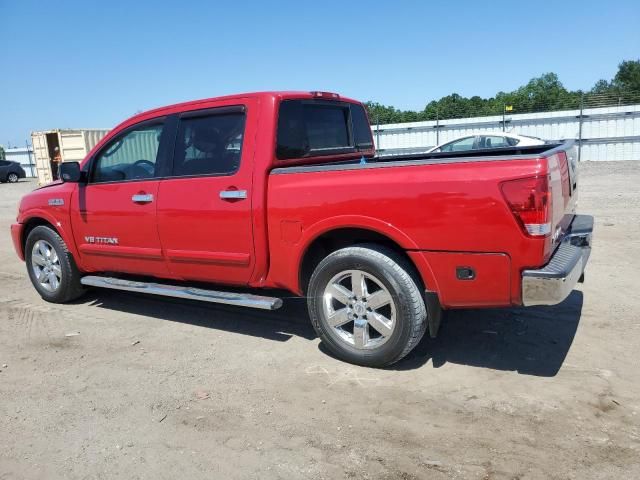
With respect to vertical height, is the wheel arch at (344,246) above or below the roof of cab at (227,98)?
below

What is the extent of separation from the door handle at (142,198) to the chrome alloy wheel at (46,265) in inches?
59.2

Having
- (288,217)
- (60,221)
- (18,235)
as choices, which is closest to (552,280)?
(288,217)

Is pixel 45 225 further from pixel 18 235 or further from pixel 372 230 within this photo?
pixel 372 230

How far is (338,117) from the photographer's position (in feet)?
16.9

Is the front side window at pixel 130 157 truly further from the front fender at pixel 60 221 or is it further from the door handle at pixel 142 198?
the front fender at pixel 60 221

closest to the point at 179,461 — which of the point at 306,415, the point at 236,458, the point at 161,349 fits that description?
the point at 236,458

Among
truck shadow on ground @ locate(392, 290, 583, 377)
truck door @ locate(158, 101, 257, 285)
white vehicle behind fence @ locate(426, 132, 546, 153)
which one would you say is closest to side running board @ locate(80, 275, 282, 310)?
truck door @ locate(158, 101, 257, 285)

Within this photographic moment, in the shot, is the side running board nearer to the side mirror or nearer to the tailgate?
the side mirror

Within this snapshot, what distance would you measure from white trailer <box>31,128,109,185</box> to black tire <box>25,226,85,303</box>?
1666 cm

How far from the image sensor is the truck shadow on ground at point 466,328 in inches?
157

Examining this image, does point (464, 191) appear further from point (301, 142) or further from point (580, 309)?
point (580, 309)

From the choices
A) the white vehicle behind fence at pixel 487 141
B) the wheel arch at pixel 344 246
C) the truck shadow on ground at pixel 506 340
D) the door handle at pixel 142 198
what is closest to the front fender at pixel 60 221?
the door handle at pixel 142 198

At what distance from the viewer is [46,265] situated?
233 inches

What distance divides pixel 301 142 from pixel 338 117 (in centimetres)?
80
